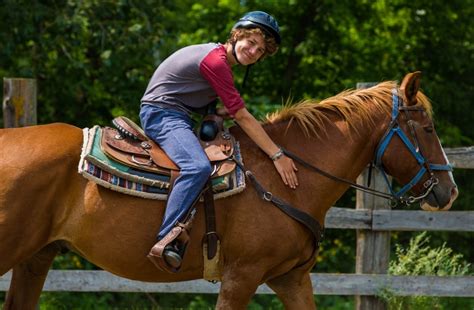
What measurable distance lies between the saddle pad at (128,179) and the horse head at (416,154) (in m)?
0.99

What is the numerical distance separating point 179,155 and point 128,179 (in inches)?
12.9

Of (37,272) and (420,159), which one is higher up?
(420,159)

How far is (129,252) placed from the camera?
507 centimetres

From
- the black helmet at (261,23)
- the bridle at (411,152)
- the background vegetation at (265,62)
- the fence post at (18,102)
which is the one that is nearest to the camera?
the black helmet at (261,23)

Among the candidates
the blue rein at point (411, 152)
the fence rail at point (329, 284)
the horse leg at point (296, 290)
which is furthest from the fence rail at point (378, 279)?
the horse leg at point (296, 290)

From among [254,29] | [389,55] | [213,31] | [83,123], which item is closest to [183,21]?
[213,31]

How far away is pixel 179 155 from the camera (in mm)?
4996

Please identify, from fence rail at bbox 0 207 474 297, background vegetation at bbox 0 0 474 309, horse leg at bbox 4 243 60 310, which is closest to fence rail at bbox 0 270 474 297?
fence rail at bbox 0 207 474 297

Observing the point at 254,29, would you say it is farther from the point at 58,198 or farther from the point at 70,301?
the point at 70,301

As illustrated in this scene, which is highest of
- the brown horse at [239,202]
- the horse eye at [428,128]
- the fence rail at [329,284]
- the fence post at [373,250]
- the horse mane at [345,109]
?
the horse mane at [345,109]

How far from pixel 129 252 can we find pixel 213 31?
771 centimetres

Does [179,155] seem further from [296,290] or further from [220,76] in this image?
[296,290]

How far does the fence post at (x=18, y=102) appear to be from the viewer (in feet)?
23.6

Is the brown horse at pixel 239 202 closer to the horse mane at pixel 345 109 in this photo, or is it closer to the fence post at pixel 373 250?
the horse mane at pixel 345 109
